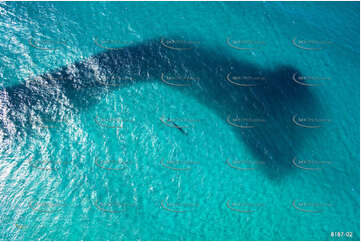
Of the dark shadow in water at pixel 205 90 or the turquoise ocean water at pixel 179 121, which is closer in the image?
the turquoise ocean water at pixel 179 121

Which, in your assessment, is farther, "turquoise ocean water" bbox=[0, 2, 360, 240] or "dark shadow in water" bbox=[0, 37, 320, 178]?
"dark shadow in water" bbox=[0, 37, 320, 178]

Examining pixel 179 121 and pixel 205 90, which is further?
pixel 205 90

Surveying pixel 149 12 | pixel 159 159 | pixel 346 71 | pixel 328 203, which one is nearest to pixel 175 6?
pixel 149 12

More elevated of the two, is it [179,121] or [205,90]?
[205,90]
